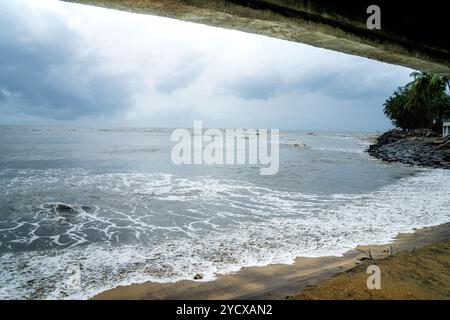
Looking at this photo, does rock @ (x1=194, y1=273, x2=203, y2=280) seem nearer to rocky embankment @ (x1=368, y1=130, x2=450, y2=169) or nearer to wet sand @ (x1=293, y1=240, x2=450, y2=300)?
wet sand @ (x1=293, y1=240, x2=450, y2=300)

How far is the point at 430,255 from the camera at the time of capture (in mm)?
5027

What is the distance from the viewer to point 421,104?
50500 mm

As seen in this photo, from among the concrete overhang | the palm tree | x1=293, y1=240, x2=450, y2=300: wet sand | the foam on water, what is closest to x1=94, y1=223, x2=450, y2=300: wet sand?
x1=293, y1=240, x2=450, y2=300: wet sand

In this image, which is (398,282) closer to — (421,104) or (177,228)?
(177,228)

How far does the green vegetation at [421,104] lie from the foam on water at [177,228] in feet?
110

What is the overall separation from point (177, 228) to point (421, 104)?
5564 centimetres

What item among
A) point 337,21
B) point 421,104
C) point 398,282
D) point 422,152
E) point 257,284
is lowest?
point 257,284

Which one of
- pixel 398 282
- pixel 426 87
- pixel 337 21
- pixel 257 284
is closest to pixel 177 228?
pixel 257 284

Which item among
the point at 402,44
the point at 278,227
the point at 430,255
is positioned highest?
the point at 402,44

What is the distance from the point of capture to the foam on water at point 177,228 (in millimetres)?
5539

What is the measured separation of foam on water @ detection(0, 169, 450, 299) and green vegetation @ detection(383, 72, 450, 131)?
33561mm

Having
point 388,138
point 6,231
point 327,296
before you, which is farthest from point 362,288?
point 388,138

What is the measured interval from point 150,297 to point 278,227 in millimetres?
4625
